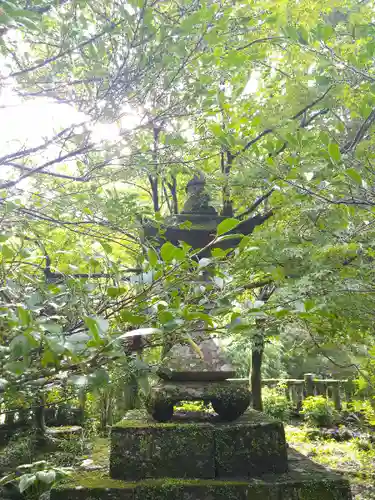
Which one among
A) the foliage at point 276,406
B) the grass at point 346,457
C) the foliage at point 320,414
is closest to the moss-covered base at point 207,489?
the grass at point 346,457

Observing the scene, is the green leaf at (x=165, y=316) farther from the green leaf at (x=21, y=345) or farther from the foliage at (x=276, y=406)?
the foliage at (x=276, y=406)

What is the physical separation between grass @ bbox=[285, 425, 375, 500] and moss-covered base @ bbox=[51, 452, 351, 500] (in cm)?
260

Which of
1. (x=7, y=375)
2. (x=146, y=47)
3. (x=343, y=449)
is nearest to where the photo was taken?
(x=7, y=375)

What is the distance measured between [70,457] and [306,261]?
4.58m

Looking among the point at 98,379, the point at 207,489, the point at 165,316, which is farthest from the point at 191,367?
the point at 98,379

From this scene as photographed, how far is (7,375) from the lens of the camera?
1.20 metres

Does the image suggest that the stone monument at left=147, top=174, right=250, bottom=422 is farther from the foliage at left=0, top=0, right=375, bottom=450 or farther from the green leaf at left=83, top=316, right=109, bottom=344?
the green leaf at left=83, top=316, right=109, bottom=344

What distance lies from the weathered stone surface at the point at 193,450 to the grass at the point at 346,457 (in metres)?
2.73

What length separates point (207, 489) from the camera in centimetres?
270

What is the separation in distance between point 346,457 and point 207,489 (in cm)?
491

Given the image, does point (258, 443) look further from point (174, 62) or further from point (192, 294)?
point (174, 62)

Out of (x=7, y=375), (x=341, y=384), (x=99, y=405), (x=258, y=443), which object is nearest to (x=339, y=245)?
(x=258, y=443)

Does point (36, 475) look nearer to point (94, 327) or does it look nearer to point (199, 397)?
point (199, 397)

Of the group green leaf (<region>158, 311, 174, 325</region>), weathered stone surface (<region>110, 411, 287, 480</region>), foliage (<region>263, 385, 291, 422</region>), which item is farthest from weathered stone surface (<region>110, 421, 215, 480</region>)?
foliage (<region>263, 385, 291, 422</region>)
